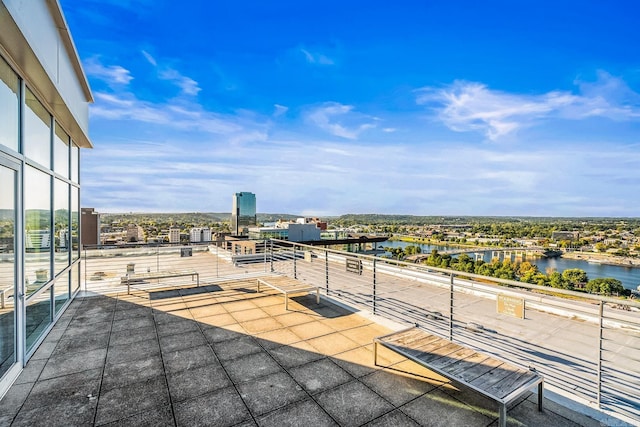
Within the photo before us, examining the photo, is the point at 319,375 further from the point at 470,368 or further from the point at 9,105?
the point at 9,105

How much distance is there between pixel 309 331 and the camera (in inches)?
181

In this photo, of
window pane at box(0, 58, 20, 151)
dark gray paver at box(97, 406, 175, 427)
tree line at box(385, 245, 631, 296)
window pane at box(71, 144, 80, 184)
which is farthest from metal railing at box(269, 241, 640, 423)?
tree line at box(385, 245, 631, 296)

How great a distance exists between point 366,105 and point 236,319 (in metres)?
24.3

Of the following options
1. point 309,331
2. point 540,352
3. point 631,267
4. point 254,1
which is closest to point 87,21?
point 254,1

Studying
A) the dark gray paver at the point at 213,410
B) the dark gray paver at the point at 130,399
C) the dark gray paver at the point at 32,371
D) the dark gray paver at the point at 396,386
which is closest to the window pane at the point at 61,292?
the dark gray paver at the point at 32,371

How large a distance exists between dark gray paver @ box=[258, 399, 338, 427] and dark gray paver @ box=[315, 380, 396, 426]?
0.08 m

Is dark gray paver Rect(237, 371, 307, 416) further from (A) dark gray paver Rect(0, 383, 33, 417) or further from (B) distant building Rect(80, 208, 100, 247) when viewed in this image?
(B) distant building Rect(80, 208, 100, 247)

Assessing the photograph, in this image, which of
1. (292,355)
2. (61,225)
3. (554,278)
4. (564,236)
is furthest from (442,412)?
(564,236)

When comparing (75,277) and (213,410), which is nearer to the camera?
(213,410)

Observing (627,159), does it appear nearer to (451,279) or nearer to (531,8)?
(531,8)

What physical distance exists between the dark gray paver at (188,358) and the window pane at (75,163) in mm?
4849

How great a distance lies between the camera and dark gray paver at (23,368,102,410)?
286 centimetres

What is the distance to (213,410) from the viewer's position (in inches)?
107

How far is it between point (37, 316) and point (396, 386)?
4.86 metres
